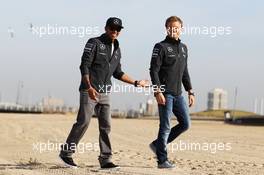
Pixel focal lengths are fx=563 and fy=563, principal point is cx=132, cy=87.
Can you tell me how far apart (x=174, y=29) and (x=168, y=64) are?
0.45 meters

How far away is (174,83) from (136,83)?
52cm

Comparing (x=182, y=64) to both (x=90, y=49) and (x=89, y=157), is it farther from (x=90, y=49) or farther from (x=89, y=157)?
(x=89, y=157)

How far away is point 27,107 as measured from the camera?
245 ft

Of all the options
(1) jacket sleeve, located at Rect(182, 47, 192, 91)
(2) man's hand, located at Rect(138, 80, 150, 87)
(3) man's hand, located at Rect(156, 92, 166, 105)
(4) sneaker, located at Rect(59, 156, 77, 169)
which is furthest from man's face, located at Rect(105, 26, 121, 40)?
(4) sneaker, located at Rect(59, 156, 77, 169)

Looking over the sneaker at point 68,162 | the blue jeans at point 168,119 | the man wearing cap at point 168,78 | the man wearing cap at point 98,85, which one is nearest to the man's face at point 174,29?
the man wearing cap at point 168,78

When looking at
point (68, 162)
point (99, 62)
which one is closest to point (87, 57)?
point (99, 62)

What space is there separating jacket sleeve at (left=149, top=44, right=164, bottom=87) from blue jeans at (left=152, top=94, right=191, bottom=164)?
0.28 m

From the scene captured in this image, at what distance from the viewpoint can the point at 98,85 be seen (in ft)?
22.7

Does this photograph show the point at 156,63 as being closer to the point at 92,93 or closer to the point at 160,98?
the point at 160,98

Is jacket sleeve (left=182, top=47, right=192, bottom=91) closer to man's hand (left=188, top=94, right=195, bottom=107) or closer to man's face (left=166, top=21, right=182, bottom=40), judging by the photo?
man's hand (left=188, top=94, right=195, bottom=107)

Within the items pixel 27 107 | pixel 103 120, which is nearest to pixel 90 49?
pixel 103 120

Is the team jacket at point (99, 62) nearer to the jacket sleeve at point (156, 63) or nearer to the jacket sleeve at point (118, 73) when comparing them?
the jacket sleeve at point (118, 73)

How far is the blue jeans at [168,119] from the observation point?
23.6ft

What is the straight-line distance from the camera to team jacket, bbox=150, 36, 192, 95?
712cm
